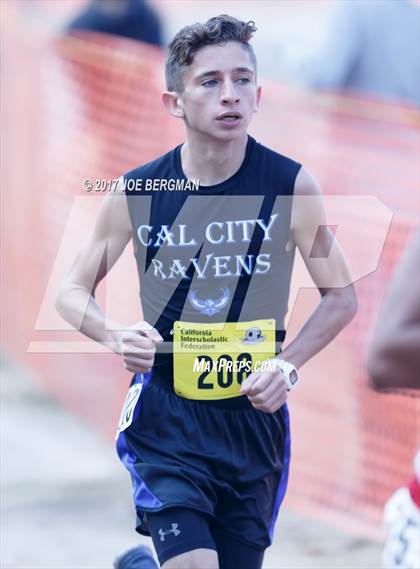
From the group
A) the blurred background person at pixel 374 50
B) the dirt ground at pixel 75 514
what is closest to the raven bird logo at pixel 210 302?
the dirt ground at pixel 75 514

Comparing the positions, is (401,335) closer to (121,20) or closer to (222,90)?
(222,90)

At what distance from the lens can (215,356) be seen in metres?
3.43

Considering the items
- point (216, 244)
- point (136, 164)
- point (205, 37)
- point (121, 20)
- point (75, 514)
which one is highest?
point (121, 20)

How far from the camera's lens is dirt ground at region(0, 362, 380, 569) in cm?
491

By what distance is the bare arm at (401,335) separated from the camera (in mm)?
2607

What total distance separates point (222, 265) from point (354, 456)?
2057 millimetres

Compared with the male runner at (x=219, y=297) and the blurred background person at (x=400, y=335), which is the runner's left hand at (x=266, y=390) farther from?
the blurred background person at (x=400, y=335)

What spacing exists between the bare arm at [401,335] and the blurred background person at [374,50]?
3156 mm

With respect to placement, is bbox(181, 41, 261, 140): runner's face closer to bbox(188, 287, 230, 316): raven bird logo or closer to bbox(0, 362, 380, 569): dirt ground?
bbox(188, 287, 230, 316): raven bird logo

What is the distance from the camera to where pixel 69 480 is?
584 centimetres

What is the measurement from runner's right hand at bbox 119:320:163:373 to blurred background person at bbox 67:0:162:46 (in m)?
4.11

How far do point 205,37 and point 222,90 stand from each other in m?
0.16

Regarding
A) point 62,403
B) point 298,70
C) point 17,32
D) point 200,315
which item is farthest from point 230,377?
point 17,32

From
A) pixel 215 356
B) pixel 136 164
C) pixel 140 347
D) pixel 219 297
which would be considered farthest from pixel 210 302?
pixel 136 164
